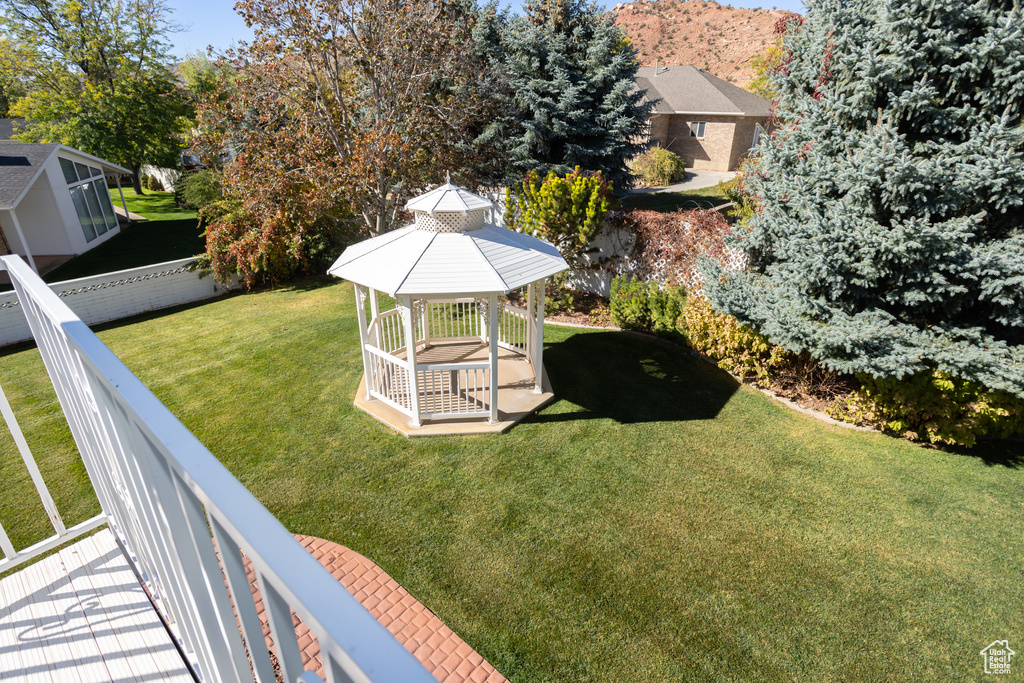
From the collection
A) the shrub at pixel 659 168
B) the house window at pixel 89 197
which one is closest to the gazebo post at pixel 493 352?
the house window at pixel 89 197

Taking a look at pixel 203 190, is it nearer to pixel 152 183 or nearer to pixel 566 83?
pixel 566 83

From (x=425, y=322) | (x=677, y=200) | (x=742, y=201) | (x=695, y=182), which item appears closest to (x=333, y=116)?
(x=425, y=322)

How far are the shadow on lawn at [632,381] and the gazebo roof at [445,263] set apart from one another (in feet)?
7.34

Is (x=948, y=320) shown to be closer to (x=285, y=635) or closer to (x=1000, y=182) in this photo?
(x=1000, y=182)

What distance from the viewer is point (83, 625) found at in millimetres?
2320

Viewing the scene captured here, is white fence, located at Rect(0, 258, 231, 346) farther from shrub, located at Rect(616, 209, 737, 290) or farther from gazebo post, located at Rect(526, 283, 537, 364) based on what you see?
shrub, located at Rect(616, 209, 737, 290)

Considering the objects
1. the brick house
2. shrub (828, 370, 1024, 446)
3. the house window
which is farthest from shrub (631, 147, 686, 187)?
the house window

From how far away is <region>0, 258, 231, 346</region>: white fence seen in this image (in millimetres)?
10953

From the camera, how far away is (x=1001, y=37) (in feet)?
19.9

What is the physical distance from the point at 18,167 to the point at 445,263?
1701cm

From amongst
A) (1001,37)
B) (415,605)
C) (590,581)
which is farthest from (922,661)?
(1001,37)

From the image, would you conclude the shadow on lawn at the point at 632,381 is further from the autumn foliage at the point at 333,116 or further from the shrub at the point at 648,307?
the autumn foliage at the point at 333,116

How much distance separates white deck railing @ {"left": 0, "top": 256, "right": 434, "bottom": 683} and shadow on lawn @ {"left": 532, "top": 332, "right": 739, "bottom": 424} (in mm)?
6392

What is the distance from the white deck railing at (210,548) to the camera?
0.63 metres
